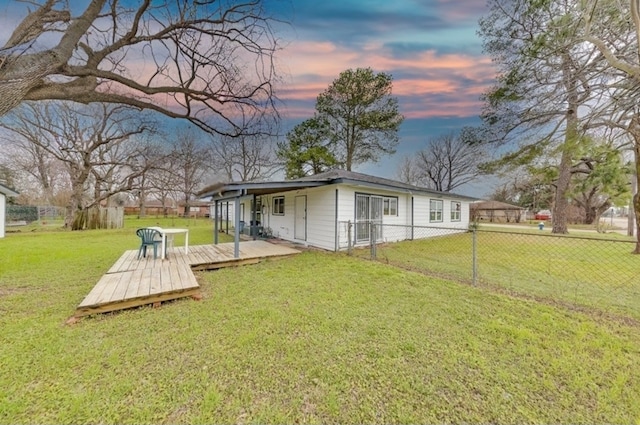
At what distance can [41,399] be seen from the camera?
6.34 ft

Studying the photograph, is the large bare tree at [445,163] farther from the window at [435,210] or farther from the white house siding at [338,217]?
the window at [435,210]

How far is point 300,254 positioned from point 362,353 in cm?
538

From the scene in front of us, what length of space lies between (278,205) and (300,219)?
6.92ft

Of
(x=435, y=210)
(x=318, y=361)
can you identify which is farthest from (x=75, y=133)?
(x=435, y=210)

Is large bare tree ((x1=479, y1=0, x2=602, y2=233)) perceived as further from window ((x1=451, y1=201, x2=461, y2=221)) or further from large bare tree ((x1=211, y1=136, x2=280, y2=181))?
large bare tree ((x1=211, y1=136, x2=280, y2=181))

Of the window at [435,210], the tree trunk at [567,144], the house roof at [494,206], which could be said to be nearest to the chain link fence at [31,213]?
the window at [435,210]

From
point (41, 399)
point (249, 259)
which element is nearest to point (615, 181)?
point (249, 259)

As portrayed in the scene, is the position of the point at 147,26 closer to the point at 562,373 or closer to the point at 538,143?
the point at 562,373

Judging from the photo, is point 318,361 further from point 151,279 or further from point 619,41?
point 619,41

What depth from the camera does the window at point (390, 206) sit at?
1050 cm

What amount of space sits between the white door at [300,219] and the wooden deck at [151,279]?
2829 mm

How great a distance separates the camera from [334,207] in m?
8.52

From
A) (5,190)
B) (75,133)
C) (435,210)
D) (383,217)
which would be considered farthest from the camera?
(75,133)

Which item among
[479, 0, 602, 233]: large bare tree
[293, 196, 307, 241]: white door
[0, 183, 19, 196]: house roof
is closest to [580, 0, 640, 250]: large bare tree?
[479, 0, 602, 233]: large bare tree
